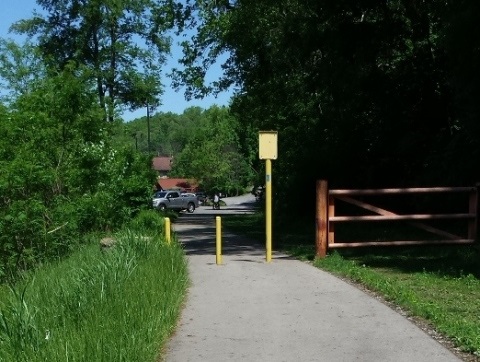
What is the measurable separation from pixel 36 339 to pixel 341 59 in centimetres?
1415

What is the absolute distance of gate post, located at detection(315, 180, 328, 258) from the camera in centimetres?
1291

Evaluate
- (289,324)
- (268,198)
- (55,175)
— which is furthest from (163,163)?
(289,324)

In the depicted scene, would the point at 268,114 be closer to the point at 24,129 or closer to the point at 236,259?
the point at 24,129

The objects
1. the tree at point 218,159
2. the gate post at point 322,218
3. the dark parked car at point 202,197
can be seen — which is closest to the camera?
the gate post at point 322,218

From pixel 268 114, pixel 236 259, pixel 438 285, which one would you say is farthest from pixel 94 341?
pixel 268 114

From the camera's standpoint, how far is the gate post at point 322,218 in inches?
508

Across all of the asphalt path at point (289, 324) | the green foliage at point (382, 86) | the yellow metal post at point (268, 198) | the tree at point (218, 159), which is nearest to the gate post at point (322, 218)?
the yellow metal post at point (268, 198)

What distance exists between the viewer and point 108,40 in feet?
152

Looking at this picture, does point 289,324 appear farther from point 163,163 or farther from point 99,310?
point 163,163

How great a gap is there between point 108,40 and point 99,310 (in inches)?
1609

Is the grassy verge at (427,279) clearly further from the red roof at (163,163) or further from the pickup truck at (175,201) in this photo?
the red roof at (163,163)

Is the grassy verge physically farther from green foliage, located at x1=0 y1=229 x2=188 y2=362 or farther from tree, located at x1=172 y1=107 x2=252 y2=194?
tree, located at x1=172 y1=107 x2=252 y2=194

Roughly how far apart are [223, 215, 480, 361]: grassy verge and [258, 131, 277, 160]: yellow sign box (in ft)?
6.78

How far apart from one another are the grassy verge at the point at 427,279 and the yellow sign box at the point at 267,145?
2.07 m
